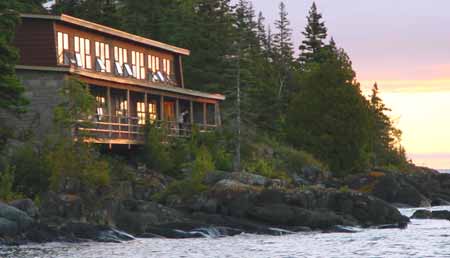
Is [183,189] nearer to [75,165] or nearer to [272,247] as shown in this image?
[75,165]

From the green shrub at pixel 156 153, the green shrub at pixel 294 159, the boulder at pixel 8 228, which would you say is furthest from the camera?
the green shrub at pixel 294 159

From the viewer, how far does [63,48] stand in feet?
190

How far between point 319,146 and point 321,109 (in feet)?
9.37

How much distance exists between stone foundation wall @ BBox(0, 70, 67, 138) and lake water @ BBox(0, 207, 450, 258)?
1388 centimetres

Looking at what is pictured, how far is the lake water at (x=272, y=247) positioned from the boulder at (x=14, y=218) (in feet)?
4.90

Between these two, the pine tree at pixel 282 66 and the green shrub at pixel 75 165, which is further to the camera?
the pine tree at pixel 282 66

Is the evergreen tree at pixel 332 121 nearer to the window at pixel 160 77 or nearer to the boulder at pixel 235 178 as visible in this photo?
the window at pixel 160 77

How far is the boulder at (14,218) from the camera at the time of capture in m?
37.3

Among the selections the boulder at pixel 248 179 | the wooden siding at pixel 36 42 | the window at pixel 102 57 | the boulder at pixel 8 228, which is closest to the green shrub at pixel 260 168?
the boulder at pixel 248 179

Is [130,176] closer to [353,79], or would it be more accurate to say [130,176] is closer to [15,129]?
[15,129]

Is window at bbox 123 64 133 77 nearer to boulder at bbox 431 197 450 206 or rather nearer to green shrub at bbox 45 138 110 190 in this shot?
green shrub at bbox 45 138 110 190

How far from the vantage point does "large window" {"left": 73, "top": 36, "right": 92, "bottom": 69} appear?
59.5m

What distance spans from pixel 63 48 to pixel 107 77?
3.92m

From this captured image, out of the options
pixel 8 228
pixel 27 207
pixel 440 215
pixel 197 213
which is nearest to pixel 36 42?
pixel 197 213
